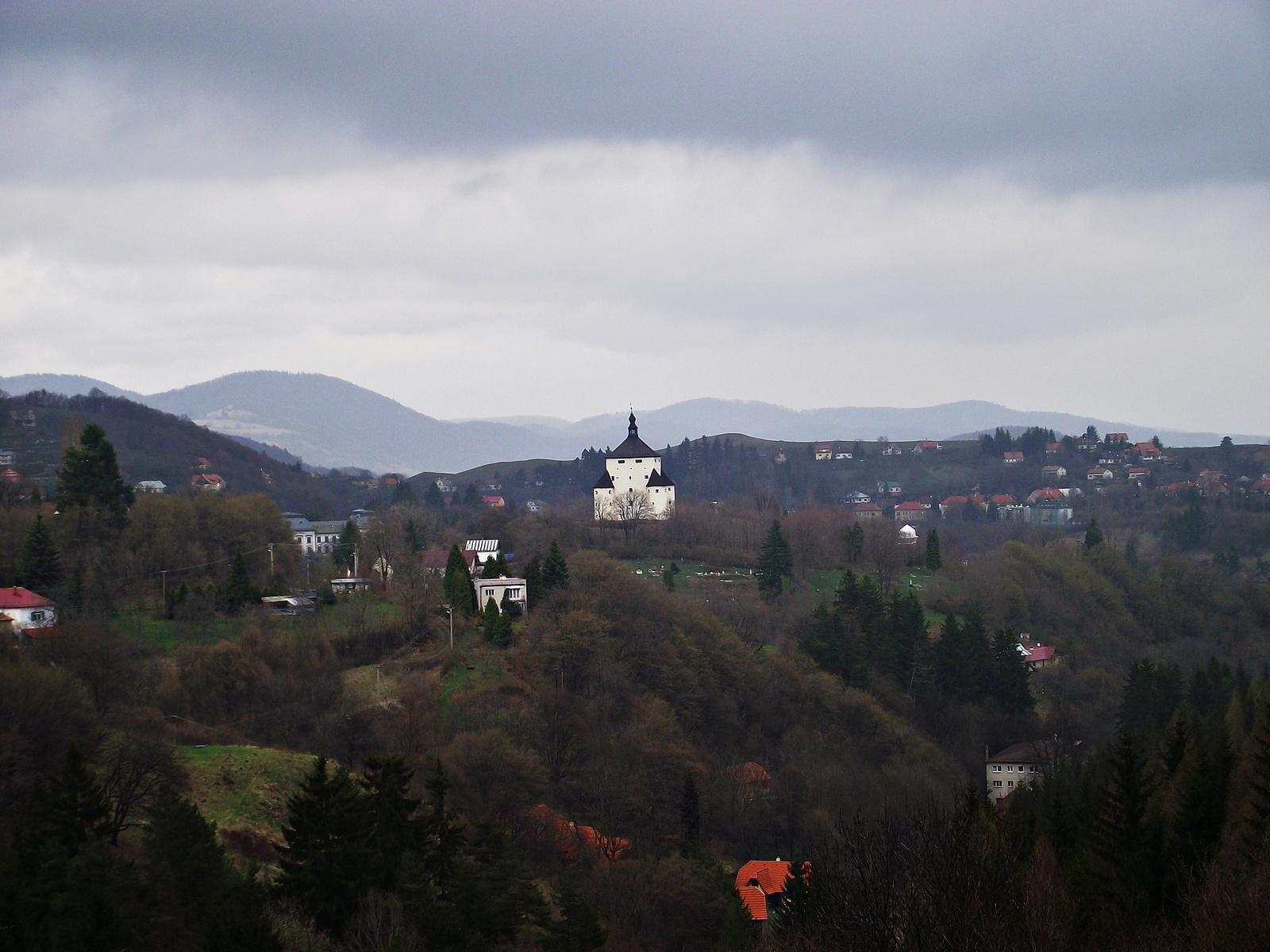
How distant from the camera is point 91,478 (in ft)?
138

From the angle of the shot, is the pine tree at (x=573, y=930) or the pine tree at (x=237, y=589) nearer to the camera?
the pine tree at (x=573, y=930)

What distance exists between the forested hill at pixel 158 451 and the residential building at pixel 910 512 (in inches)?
2278

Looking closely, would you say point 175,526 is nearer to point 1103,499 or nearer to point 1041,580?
point 1041,580

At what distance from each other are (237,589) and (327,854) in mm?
19970

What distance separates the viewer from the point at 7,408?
110938 mm

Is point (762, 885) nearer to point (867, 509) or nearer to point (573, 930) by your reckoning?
point (573, 930)

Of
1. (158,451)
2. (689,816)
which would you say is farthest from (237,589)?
(158,451)

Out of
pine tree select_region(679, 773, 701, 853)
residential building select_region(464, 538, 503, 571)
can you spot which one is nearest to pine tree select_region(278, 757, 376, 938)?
pine tree select_region(679, 773, 701, 853)

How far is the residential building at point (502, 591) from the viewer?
4653 cm

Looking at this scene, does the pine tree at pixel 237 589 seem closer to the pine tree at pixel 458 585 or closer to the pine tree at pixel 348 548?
the pine tree at pixel 458 585

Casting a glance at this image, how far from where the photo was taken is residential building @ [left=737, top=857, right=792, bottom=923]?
28547 millimetres

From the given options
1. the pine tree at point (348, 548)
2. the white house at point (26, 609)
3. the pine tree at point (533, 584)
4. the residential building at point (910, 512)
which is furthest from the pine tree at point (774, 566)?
the residential building at point (910, 512)

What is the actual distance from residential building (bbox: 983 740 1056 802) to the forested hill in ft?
225

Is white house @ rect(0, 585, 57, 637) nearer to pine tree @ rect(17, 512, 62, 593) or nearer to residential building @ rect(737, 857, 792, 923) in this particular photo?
pine tree @ rect(17, 512, 62, 593)
